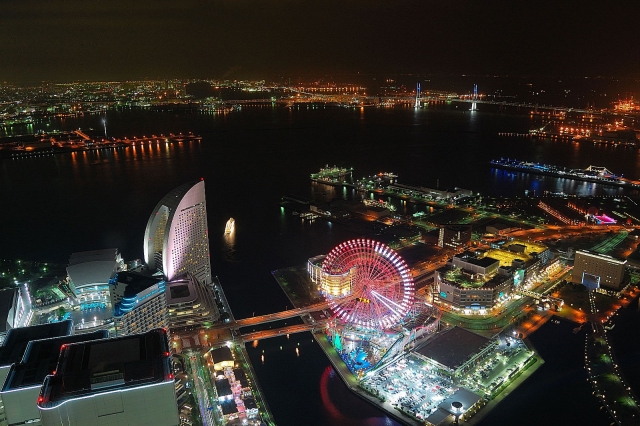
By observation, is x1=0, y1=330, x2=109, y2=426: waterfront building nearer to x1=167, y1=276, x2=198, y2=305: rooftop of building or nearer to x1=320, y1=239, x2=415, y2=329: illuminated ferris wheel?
x1=167, y1=276, x2=198, y2=305: rooftop of building

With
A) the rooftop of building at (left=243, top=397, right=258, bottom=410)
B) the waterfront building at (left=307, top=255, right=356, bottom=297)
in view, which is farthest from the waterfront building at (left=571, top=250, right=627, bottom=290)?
the rooftop of building at (left=243, top=397, right=258, bottom=410)

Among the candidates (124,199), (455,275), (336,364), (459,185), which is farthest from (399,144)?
(336,364)

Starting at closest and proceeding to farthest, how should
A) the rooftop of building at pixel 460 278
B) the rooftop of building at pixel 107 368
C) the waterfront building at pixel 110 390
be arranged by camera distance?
the waterfront building at pixel 110 390 < the rooftop of building at pixel 107 368 < the rooftop of building at pixel 460 278

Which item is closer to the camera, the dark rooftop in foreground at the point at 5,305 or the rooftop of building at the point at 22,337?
the rooftop of building at the point at 22,337

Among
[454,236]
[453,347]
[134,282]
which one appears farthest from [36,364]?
[454,236]

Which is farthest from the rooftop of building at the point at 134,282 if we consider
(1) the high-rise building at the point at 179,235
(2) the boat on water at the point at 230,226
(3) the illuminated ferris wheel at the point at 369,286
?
(2) the boat on water at the point at 230,226

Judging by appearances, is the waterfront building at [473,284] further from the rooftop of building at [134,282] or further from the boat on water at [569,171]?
the boat on water at [569,171]

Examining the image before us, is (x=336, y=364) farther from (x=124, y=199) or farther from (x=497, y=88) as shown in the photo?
(x=497, y=88)
